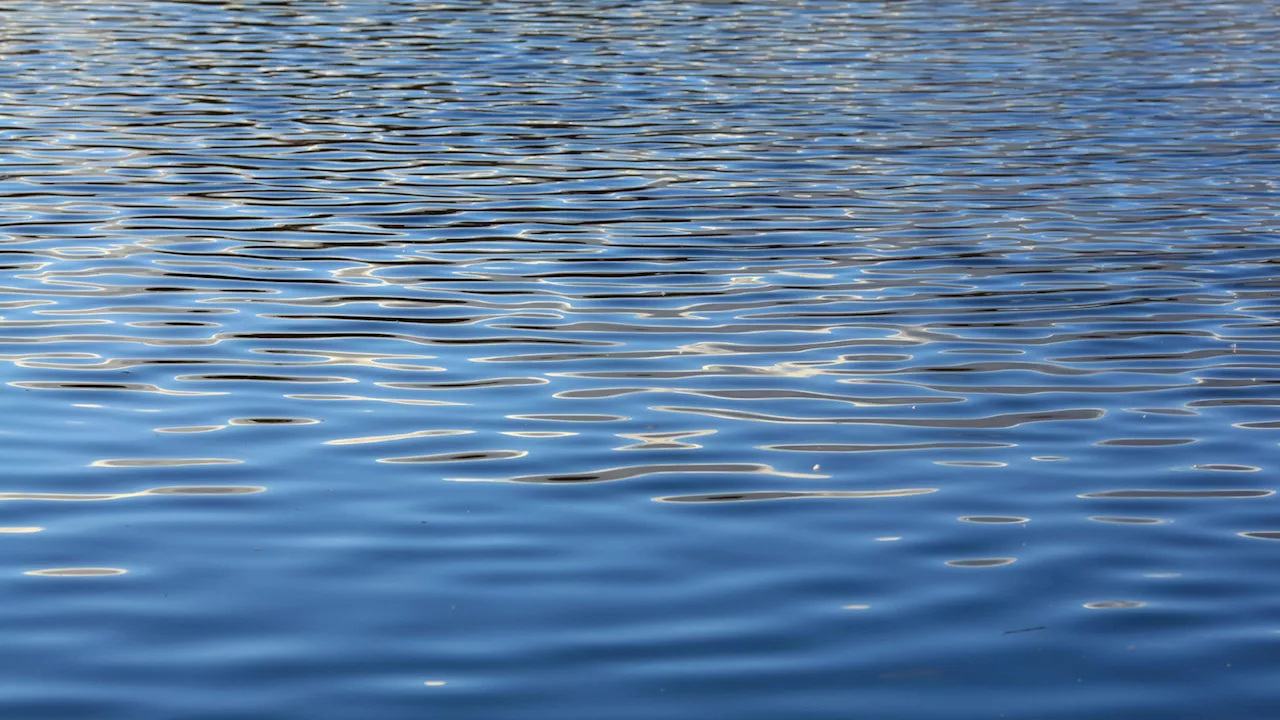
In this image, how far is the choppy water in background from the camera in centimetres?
609

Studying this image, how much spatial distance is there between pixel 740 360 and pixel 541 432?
162 centimetres

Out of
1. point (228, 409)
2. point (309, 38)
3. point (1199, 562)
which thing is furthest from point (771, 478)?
point (309, 38)

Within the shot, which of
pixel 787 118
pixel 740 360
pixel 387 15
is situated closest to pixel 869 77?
pixel 787 118

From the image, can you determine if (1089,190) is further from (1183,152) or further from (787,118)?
(787,118)

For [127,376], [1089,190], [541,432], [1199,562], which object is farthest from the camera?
[1089,190]

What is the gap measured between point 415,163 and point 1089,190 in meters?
5.48

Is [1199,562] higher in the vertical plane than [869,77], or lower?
higher

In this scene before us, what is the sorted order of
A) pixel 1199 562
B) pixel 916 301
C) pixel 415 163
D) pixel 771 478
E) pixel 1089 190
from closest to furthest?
pixel 1199 562 → pixel 771 478 → pixel 916 301 → pixel 1089 190 → pixel 415 163

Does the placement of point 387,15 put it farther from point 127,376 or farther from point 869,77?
point 127,376

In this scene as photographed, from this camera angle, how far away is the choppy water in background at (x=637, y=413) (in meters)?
6.09

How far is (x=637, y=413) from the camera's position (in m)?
8.89

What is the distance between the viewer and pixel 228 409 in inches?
347

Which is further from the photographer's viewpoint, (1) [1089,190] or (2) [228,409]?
(1) [1089,190]

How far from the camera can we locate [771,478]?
793 cm
